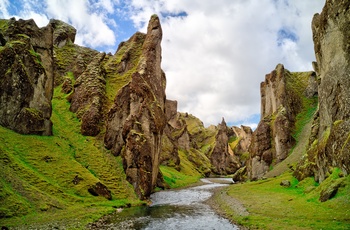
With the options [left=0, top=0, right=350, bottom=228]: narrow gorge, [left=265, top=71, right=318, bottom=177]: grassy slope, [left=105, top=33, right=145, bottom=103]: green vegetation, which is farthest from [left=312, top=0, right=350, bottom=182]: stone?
[left=105, top=33, right=145, bottom=103]: green vegetation

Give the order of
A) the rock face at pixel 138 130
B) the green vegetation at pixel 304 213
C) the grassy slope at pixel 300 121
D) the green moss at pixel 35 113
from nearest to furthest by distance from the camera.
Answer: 1. the green vegetation at pixel 304 213
2. the green moss at pixel 35 113
3. the rock face at pixel 138 130
4. the grassy slope at pixel 300 121

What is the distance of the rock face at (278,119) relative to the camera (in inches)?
4112

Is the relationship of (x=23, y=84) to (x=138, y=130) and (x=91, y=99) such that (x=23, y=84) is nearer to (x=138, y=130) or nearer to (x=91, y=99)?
(x=91, y=99)

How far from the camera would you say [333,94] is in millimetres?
55188

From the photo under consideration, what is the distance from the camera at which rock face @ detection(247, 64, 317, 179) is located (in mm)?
104438

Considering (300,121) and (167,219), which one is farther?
(300,121)

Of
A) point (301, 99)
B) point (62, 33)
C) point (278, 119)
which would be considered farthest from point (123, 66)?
point (301, 99)

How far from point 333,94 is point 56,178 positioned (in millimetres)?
58393

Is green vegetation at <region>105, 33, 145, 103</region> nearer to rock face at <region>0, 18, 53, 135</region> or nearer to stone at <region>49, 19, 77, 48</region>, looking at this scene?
rock face at <region>0, 18, 53, 135</region>

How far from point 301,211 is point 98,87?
70880 mm

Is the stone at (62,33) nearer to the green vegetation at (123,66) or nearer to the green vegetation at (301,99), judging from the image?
the green vegetation at (123,66)

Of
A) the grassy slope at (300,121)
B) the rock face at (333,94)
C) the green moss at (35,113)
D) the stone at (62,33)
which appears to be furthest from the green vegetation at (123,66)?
the grassy slope at (300,121)

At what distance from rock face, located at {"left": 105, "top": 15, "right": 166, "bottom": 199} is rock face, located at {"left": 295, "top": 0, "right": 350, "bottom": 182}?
38.6m

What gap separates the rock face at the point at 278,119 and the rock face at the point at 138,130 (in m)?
51.6
